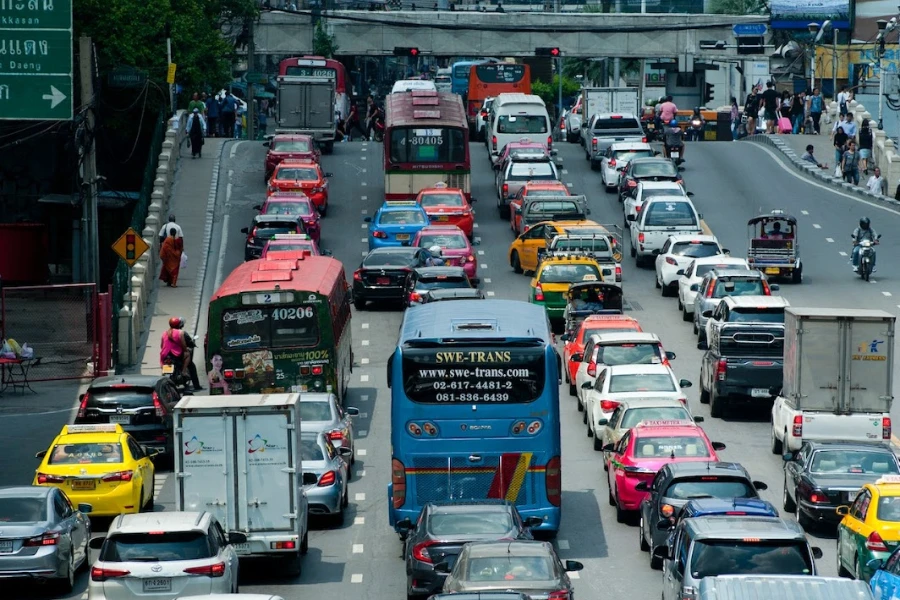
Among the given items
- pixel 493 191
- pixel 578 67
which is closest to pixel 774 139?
pixel 493 191

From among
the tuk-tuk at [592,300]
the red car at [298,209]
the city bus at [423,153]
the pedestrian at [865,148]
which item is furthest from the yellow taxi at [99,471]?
the pedestrian at [865,148]

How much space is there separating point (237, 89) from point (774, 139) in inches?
1633

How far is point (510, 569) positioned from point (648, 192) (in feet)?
105

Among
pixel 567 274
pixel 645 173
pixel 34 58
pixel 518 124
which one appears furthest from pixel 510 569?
pixel 518 124

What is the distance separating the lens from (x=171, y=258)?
44.0 metres

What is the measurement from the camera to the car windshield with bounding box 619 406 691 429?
27.4m

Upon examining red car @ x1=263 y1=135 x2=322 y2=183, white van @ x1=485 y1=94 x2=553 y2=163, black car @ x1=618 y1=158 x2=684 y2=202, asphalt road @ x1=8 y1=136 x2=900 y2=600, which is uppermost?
white van @ x1=485 y1=94 x2=553 y2=163

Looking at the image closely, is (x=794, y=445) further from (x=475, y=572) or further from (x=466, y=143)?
(x=466, y=143)

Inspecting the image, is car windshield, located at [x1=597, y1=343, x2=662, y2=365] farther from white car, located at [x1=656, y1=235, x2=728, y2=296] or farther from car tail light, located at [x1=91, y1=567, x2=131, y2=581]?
car tail light, located at [x1=91, y1=567, x2=131, y2=581]

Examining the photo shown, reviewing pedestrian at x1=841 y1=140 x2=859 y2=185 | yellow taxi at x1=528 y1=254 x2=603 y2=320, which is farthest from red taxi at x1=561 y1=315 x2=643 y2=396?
pedestrian at x1=841 y1=140 x2=859 y2=185

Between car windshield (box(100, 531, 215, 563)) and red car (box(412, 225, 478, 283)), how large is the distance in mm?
23865

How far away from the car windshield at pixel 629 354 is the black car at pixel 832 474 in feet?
24.2

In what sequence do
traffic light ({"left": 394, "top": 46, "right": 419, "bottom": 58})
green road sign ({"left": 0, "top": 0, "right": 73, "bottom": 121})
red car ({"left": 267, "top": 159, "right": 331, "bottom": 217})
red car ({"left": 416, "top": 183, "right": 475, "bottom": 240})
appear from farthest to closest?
traffic light ({"left": 394, "top": 46, "right": 419, "bottom": 58}) → red car ({"left": 267, "top": 159, "right": 331, "bottom": 217}) → red car ({"left": 416, "top": 183, "right": 475, "bottom": 240}) → green road sign ({"left": 0, "top": 0, "right": 73, "bottom": 121})

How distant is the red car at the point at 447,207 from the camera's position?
1938 inches
